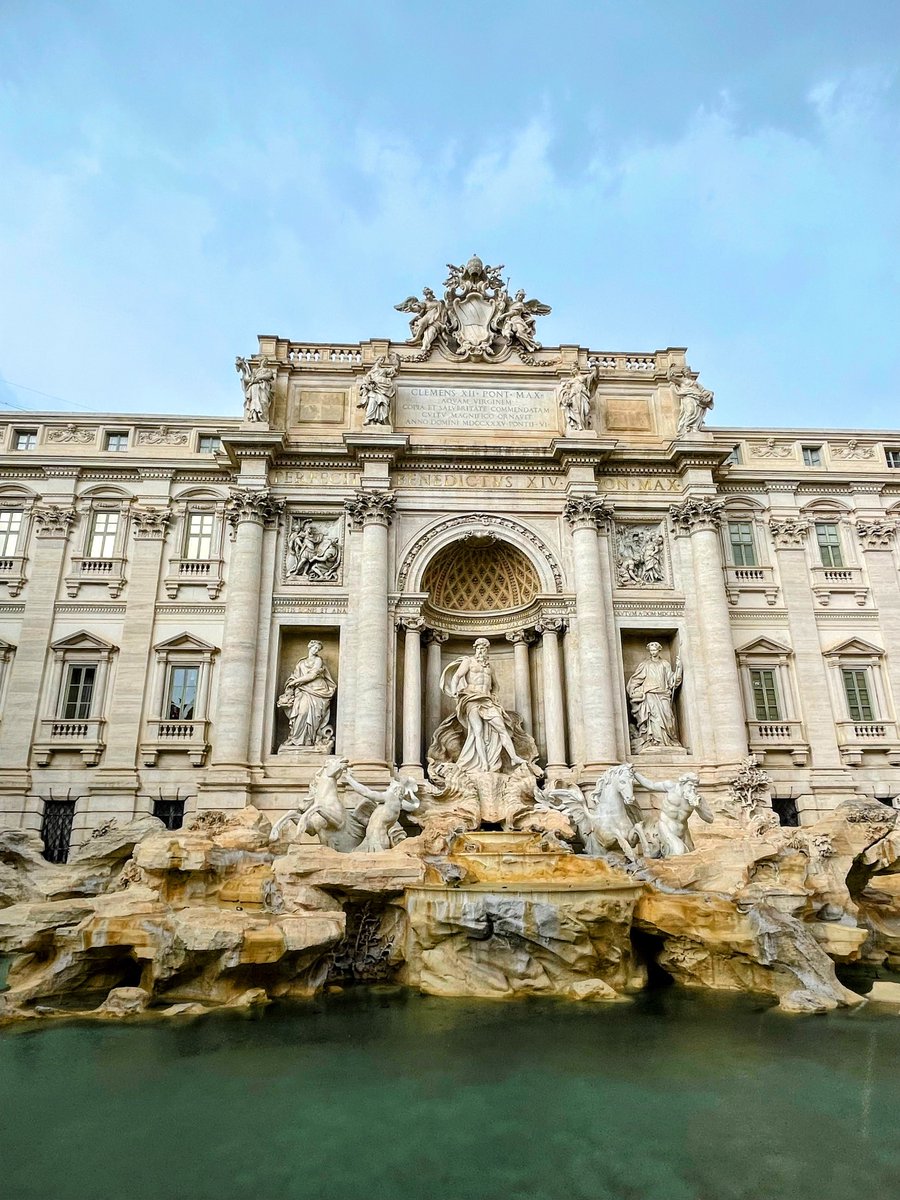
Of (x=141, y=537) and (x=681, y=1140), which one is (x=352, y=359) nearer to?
(x=141, y=537)

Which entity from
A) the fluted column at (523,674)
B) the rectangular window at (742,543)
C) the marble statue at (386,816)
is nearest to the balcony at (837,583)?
the rectangular window at (742,543)

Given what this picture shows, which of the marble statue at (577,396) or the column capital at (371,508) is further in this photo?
the marble statue at (577,396)

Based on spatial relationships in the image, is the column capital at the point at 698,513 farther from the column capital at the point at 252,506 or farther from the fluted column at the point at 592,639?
the column capital at the point at 252,506

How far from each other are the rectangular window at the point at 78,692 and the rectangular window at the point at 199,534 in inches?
163

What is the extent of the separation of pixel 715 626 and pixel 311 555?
1116 centimetres

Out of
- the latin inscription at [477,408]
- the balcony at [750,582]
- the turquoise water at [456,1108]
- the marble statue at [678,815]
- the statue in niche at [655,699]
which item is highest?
the latin inscription at [477,408]

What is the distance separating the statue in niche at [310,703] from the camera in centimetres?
1859

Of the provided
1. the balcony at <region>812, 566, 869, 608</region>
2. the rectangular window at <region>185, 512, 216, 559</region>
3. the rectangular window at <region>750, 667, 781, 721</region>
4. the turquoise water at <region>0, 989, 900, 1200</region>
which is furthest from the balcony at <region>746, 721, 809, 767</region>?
the rectangular window at <region>185, 512, 216, 559</region>

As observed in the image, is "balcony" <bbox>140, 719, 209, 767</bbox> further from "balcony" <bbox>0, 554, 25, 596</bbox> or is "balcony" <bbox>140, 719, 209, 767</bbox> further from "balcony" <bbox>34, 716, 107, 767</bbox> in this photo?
Result: "balcony" <bbox>0, 554, 25, 596</bbox>

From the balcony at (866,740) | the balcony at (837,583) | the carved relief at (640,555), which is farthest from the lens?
the balcony at (837,583)

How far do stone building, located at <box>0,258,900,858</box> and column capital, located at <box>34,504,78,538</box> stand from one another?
0.30ft

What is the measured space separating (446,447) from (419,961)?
13776 mm

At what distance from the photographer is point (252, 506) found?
19.8m

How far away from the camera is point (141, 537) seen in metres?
20.7
